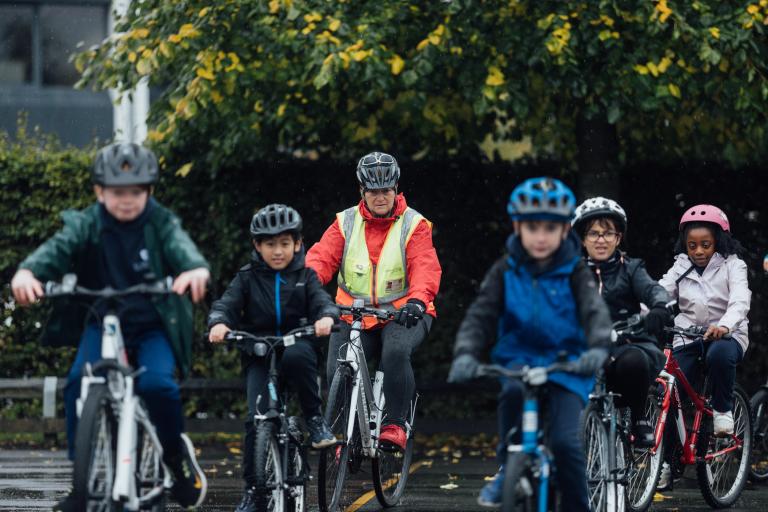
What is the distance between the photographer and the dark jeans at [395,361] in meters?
9.02

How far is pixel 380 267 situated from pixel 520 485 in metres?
3.48

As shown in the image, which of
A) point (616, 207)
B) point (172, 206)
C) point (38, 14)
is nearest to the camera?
point (616, 207)

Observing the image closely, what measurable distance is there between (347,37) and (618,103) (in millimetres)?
2402

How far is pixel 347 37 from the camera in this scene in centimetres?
1195

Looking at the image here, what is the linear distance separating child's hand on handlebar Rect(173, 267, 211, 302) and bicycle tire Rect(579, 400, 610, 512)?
233cm

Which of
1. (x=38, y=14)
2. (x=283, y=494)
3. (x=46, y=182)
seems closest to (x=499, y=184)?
(x=46, y=182)

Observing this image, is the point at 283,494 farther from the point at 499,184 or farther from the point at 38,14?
the point at 38,14

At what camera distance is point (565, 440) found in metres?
6.34

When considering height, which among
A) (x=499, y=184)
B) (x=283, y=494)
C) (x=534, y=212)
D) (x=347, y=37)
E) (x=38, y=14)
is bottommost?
(x=283, y=494)

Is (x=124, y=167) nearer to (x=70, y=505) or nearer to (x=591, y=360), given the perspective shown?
(x=70, y=505)

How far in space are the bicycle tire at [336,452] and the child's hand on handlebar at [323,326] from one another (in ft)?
3.50

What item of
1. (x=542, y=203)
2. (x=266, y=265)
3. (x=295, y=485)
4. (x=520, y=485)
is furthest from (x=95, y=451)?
(x=542, y=203)

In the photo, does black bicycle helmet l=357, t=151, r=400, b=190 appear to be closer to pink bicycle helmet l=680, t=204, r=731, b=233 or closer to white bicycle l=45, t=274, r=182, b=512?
pink bicycle helmet l=680, t=204, r=731, b=233

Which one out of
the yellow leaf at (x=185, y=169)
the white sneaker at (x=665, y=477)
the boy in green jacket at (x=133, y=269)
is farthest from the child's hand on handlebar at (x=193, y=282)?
the yellow leaf at (x=185, y=169)
